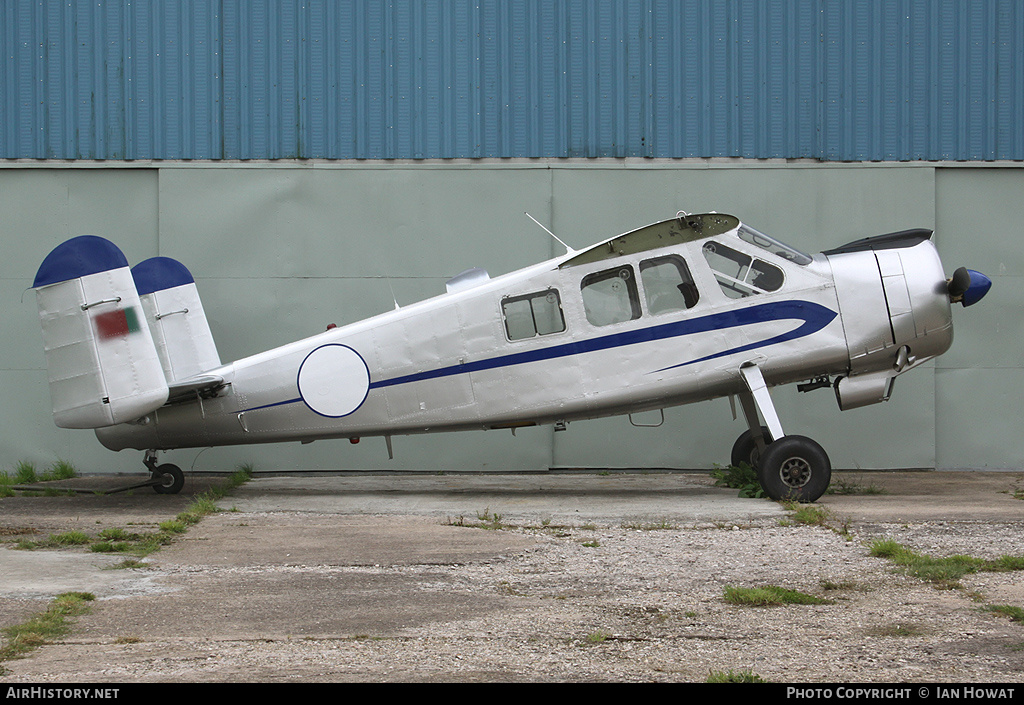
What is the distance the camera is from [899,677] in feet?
12.2

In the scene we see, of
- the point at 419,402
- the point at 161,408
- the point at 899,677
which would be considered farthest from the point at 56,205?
the point at 899,677

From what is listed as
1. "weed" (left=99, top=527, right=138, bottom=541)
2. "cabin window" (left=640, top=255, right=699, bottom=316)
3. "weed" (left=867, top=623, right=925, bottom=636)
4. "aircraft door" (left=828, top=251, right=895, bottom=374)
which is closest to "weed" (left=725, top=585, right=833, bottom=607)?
"weed" (left=867, top=623, right=925, bottom=636)

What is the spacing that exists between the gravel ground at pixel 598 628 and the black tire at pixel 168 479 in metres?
4.33

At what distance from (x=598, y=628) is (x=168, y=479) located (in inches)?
274

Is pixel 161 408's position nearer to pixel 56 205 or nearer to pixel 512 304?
pixel 512 304

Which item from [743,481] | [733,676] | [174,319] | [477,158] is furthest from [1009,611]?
[477,158]

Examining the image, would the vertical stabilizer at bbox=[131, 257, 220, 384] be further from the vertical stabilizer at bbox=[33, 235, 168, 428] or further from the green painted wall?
the green painted wall

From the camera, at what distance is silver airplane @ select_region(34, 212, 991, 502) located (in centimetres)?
857

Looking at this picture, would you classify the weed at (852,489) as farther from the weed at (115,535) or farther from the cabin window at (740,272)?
the weed at (115,535)

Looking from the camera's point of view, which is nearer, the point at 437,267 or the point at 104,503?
the point at 104,503

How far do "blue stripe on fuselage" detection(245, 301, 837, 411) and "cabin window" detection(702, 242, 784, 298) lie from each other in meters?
0.18

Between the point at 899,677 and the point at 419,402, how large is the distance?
6123 mm

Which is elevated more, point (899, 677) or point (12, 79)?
point (12, 79)

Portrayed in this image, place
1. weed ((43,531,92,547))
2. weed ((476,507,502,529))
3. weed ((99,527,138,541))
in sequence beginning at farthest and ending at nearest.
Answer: weed ((476,507,502,529)) < weed ((99,527,138,541)) < weed ((43,531,92,547))
